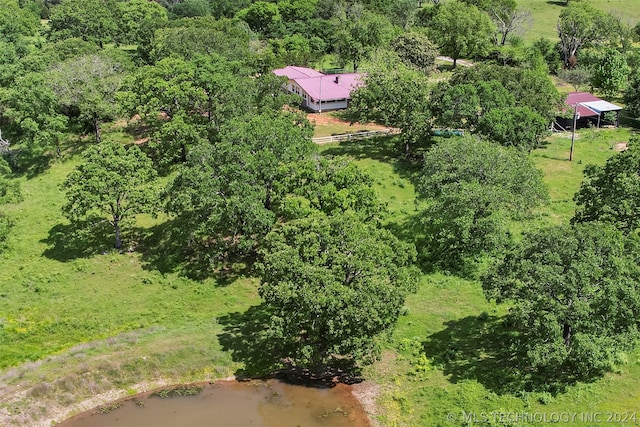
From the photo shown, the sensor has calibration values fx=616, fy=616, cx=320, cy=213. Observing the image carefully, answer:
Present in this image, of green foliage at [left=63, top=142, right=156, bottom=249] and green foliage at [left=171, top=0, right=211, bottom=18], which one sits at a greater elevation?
green foliage at [left=171, top=0, right=211, bottom=18]

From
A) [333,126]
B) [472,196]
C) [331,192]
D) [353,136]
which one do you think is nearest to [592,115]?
[353,136]

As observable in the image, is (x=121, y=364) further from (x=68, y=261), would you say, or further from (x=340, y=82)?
(x=340, y=82)

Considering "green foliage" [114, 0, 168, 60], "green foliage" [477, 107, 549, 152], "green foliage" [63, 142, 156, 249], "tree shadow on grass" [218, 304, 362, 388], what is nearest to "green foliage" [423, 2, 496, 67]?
"green foliage" [477, 107, 549, 152]

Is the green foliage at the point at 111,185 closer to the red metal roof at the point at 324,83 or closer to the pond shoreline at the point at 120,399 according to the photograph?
the pond shoreline at the point at 120,399

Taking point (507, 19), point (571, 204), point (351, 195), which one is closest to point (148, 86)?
point (351, 195)

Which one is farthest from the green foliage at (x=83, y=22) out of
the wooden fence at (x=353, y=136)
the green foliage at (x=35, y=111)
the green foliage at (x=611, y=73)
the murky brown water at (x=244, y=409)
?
the murky brown water at (x=244, y=409)

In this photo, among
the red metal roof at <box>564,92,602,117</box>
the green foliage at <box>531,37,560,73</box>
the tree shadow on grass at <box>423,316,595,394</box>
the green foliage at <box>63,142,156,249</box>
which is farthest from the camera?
the green foliage at <box>531,37,560,73</box>

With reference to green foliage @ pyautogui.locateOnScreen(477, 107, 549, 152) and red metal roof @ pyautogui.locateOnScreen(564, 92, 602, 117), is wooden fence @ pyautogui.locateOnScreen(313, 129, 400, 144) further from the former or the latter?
red metal roof @ pyautogui.locateOnScreen(564, 92, 602, 117)
